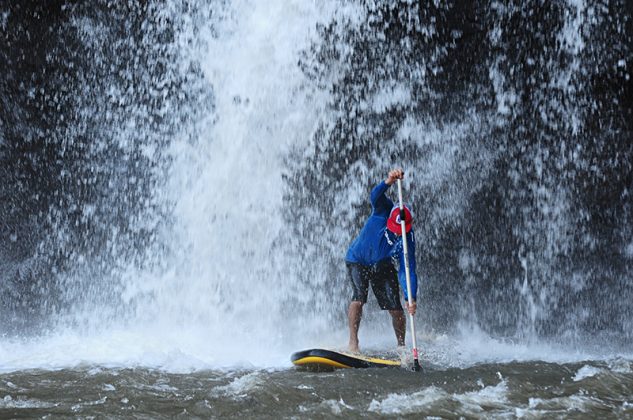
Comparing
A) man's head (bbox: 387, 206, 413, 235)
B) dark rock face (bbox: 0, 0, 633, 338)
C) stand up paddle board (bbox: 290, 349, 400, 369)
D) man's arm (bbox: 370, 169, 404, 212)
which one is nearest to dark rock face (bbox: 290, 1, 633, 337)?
dark rock face (bbox: 0, 0, 633, 338)

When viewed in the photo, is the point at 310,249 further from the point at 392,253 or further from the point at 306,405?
the point at 306,405

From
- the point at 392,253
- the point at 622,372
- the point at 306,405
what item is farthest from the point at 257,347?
the point at 622,372

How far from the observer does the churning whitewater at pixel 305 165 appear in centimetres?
1029

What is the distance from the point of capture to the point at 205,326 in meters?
9.65

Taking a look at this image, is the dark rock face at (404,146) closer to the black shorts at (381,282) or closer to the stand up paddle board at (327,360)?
the black shorts at (381,282)

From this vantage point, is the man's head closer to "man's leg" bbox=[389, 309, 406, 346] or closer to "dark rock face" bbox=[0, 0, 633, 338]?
"man's leg" bbox=[389, 309, 406, 346]

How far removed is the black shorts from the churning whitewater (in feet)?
7.83

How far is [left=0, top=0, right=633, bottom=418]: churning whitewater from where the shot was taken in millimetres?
10289

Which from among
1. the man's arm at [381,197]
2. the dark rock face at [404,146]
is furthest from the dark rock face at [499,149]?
the man's arm at [381,197]

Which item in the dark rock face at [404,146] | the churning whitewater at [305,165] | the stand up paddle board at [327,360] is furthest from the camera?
the dark rock face at [404,146]

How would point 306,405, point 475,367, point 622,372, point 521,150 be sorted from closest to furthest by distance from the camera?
point 306,405
point 622,372
point 475,367
point 521,150

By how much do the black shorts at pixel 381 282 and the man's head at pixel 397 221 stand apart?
41 cm

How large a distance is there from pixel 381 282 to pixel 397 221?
718mm

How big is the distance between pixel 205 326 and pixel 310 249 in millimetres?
2065
